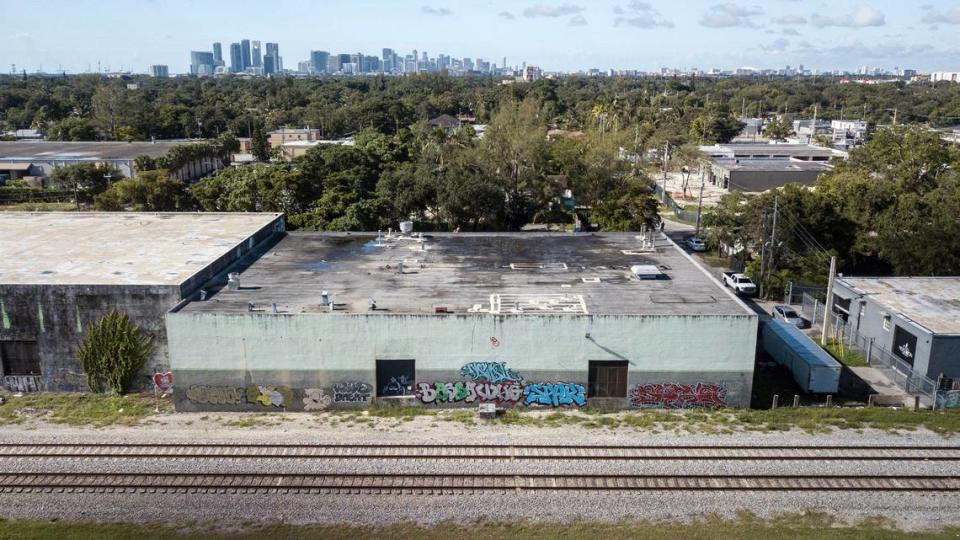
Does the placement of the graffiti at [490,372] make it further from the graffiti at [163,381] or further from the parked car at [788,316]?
the parked car at [788,316]

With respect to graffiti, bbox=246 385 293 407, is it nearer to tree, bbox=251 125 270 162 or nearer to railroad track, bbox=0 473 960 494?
railroad track, bbox=0 473 960 494

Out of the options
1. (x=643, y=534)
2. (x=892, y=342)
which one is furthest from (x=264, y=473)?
(x=892, y=342)

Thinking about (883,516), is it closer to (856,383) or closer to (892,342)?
(856,383)

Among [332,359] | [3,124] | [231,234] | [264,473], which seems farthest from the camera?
[3,124]

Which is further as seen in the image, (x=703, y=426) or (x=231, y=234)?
(x=231, y=234)

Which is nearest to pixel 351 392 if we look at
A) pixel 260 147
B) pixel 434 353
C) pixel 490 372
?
pixel 434 353

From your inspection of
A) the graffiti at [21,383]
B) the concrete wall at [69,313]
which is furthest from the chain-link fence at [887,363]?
the graffiti at [21,383]

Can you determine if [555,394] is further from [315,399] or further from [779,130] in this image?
[779,130]
